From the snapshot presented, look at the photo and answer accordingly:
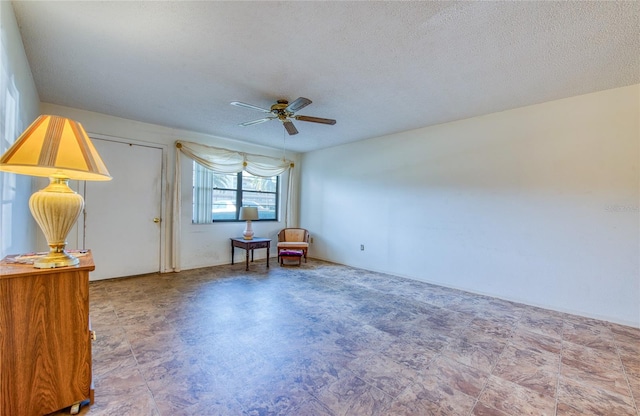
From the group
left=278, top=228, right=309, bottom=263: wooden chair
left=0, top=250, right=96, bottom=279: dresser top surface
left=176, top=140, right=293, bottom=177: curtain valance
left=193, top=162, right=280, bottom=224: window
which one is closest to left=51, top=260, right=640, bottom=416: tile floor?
left=0, top=250, right=96, bottom=279: dresser top surface

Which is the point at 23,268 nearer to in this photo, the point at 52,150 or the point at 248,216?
the point at 52,150

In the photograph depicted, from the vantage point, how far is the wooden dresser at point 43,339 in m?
1.44

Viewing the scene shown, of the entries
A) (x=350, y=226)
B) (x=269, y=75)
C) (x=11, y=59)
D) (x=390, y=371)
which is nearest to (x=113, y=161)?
(x=11, y=59)

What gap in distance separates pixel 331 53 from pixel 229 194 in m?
3.98

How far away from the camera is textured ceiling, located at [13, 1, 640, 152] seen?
6.41ft

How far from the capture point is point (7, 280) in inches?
56.4

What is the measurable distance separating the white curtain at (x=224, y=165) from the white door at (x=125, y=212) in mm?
270

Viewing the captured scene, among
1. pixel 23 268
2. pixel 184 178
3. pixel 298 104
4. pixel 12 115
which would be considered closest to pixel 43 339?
pixel 23 268

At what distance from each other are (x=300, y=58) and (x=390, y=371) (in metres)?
2.74

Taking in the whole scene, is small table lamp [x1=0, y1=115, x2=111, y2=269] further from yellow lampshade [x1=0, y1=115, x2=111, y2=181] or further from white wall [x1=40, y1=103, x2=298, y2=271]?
white wall [x1=40, y1=103, x2=298, y2=271]

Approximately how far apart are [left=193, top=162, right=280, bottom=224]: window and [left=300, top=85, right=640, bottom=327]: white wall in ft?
7.21

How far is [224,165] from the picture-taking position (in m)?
5.40

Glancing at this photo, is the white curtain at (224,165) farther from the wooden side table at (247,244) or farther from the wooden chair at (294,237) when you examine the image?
the wooden side table at (247,244)

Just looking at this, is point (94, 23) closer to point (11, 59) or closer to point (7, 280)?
point (11, 59)
